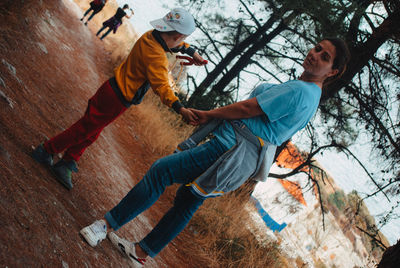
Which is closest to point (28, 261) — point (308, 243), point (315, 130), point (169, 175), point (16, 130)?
point (169, 175)

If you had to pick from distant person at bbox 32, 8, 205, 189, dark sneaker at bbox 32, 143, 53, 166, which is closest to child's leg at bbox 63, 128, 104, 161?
distant person at bbox 32, 8, 205, 189

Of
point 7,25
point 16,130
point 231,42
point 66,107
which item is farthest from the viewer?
point 231,42

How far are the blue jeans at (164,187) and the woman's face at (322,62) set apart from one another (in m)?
0.73

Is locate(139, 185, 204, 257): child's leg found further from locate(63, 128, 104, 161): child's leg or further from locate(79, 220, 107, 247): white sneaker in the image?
locate(63, 128, 104, 161): child's leg

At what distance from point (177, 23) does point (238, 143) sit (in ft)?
3.29

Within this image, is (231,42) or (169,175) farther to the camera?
(231,42)

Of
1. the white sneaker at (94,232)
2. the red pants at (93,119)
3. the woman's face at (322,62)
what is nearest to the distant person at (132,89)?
the red pants at (93,119)

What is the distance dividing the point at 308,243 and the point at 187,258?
32.3ft

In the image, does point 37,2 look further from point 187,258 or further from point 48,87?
point 187,258

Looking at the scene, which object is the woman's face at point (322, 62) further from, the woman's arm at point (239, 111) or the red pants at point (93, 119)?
the red pants at point (93, 119)

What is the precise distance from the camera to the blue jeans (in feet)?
6.46

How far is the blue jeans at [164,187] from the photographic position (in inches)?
77.5

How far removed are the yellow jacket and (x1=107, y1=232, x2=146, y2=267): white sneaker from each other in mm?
974

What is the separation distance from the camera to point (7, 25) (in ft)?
13.7
